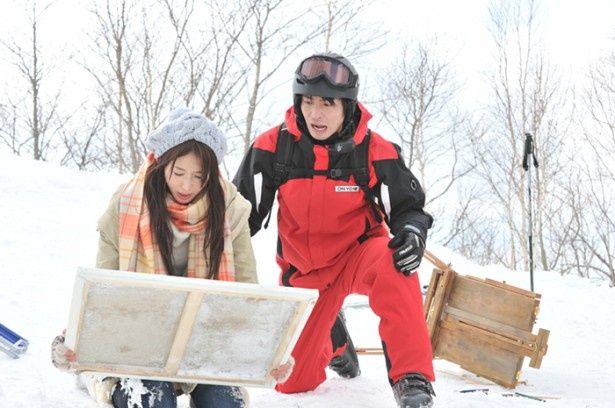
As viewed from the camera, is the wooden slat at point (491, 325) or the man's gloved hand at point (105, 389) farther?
the wooden slat at point (491, 325)

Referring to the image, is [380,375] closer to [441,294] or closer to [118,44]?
[441,294]

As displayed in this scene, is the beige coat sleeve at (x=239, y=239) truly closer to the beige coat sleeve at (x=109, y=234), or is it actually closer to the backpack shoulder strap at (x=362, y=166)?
the beige coat sleeve at (x=109, y=234)

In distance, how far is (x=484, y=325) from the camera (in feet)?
13.5

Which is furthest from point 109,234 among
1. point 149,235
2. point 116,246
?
point 149,235

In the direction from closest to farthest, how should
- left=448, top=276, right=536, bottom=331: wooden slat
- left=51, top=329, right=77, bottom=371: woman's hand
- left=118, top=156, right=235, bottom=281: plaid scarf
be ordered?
left=51, top=329, right=77, bottom=371: woman's hand, left=118, top=156, right=235, bottom=281: plaid scarf, left=448, top=276, right=536, bottom=331: wooden slat

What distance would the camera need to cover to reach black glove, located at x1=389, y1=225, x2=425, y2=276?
2734mm

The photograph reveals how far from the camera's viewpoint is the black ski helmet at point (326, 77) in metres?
3.12

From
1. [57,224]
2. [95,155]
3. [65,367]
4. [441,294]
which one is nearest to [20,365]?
[65,367]

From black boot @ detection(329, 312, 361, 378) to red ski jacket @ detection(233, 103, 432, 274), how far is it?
1.74ft

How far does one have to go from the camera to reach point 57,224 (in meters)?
7.34

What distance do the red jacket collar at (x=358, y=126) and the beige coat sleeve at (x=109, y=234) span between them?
1014 mm

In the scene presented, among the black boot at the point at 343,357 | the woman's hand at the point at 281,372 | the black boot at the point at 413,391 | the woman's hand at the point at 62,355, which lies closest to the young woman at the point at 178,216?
the woman's hand at the point at 281,372

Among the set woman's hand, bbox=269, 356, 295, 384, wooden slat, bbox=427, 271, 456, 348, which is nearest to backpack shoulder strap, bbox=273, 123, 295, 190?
woman's hand, bbox=269, 356, 295, 384

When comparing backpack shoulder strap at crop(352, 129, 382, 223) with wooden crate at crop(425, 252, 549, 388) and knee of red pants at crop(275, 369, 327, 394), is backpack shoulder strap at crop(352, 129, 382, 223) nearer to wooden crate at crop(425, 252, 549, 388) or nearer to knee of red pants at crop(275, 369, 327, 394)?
knee of red pants at crop(275, 369, 327, 394)
